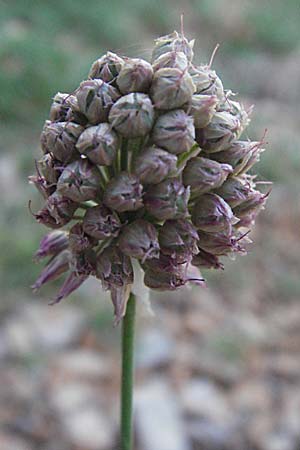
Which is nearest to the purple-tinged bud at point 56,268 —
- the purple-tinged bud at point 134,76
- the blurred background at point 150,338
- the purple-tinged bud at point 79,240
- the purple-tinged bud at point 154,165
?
the purple-tinged bud at point 79,240

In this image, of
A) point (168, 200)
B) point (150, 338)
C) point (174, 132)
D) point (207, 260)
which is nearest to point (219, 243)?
point (207, 260)

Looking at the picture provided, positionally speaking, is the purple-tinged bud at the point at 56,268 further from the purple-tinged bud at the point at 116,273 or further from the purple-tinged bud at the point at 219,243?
the purple-tinged bud at the point at 219,243

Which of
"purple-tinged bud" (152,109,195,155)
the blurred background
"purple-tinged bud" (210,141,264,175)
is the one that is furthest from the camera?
the blurred background

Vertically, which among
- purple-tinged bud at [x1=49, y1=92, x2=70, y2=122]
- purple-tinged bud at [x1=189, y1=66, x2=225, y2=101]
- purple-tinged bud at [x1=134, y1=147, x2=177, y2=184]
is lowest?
purple-tinged bud at [x1=134, y1=147, x2=177, y2=184]

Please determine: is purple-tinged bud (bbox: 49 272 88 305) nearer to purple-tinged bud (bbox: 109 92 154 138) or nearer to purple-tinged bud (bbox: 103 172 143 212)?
purple-tinged bud (bbox: 103 172 143 212)

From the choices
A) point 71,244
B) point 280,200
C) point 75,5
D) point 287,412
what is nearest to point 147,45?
point 75,5

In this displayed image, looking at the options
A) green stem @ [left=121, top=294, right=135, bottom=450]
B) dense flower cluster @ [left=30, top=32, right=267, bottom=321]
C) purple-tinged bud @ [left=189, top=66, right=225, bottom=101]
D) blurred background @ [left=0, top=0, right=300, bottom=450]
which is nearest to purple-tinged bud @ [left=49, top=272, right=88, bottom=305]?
dense flower cluster @ [left=30, top=32, right=267, bottom=321]
